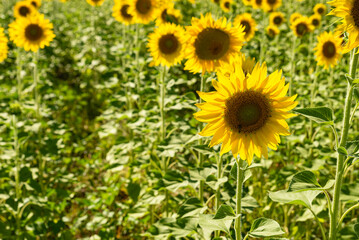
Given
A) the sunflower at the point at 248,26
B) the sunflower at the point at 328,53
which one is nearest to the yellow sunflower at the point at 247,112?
the sunflower at the point at 328,53

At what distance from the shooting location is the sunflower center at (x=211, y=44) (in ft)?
7.34

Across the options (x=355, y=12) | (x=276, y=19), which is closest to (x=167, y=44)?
(x=355, y=12)

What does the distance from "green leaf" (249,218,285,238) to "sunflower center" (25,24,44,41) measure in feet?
10.5

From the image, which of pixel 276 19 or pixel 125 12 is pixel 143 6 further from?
pixel 276 19

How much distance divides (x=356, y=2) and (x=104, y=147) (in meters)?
3.47

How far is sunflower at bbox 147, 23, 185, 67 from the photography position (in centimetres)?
280

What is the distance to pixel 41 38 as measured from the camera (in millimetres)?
3695

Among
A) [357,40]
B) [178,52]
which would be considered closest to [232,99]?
[357,40]

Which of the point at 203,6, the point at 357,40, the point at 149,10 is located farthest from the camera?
the point at 203,6

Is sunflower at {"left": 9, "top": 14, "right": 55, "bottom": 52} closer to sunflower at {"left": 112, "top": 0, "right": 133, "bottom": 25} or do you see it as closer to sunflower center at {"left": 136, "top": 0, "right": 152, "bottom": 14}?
sunflower at {"left": 112, "top": 0, "right": 133, "bottom": 25}

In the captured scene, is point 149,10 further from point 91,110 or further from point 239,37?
point 91,110

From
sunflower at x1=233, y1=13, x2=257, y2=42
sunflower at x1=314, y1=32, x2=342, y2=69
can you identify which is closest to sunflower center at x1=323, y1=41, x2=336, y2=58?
sunflower at x1=314, y1=32, x2=342, y2=69

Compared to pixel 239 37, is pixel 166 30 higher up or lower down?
higher up

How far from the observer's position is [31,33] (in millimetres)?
3660
